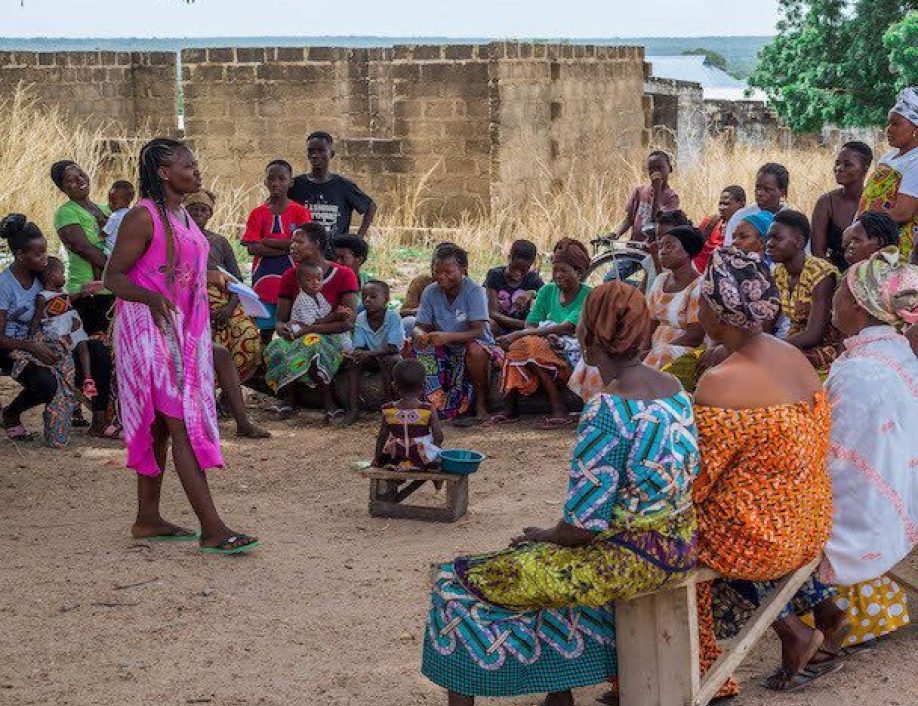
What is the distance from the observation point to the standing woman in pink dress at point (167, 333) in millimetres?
6480

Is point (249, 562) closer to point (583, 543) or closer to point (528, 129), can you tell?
point (583, 543)

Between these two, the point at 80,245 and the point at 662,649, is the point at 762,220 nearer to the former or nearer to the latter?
the point at 80,245

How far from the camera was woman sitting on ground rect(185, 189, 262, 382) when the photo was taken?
9.44 metres

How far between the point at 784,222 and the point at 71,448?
4.21 metres

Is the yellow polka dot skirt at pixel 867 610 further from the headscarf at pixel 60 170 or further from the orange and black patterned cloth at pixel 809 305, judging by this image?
the headscarf at pixel 60 170

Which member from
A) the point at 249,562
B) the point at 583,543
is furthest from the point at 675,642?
the point at 249,562

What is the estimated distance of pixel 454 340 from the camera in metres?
9.29

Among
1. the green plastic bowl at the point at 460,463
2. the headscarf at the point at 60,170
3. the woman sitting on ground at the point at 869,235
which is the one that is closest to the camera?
the woman sitting on ground at the point at 869,235

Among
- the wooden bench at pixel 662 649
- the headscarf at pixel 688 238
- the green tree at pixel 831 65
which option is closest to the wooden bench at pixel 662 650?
the wooden bench at pixel 662 649

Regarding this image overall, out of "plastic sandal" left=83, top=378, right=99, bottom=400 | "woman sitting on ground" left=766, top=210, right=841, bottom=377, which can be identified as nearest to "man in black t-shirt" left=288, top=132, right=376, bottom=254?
"plastic sandal" left=83, top=378, right=99, bottom=400

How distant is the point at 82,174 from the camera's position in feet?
32.2

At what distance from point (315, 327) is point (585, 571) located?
5241 millimetres

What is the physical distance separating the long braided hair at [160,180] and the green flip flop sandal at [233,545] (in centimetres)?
112

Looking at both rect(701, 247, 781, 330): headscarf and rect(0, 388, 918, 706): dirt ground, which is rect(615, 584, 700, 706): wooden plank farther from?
rect(701, 247, 781, 330): headscarf
